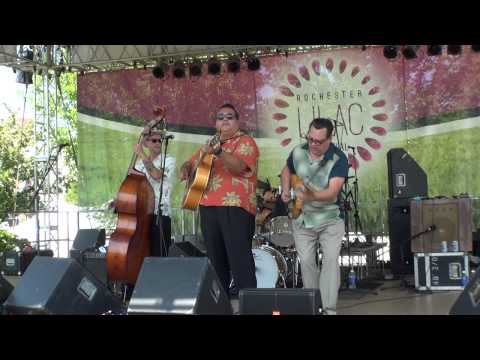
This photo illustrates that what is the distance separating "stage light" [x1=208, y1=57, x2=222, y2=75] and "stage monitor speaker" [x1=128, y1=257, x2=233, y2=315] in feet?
24.2

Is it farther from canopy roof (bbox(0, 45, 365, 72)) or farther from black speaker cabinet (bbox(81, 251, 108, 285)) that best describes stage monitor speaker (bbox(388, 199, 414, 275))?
canopy roof (bbox(0, 45, 365, 72))

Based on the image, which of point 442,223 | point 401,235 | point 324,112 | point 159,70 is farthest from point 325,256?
point 159,70

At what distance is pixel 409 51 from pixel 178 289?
7.38m

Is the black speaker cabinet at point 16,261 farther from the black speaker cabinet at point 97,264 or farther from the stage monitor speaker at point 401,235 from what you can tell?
the stage monitor speaker at point 401,235

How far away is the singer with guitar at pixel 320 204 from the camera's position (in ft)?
15.1

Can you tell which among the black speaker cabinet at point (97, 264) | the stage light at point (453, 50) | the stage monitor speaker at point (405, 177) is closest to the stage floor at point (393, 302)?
the stage monitor speaker at point (405, 177)

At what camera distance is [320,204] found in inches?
185

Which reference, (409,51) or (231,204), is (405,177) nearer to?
(409,51)

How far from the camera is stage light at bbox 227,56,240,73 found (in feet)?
34.0

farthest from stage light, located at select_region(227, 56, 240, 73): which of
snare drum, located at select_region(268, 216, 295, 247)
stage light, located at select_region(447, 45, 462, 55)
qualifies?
snare drum, located at select_region(268, 216, 295, 247)

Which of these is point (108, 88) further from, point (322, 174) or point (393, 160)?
point (322, 174)

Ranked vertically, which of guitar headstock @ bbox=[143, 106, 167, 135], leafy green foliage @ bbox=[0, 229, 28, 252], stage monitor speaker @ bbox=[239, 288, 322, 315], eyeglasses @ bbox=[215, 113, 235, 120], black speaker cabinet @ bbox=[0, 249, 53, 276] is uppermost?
guitar headstock @ bbox=[143, 106, 167, 135]

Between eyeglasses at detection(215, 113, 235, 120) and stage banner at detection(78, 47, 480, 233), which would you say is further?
stage banner at detection(78, 47, 480, 233)
